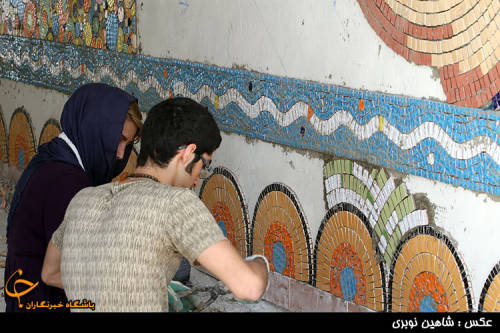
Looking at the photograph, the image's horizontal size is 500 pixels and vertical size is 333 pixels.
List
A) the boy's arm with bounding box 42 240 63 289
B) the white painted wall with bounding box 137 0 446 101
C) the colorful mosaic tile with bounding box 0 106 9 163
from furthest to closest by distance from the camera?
the colorful mosaic tile with bounding box 0 106 9 163
the white painted wall with bounding box 137 0 446 101
the boy's arm with bounding box 42 240 63 289

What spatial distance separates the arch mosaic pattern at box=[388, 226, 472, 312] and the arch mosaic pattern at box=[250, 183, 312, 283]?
0.65 meters

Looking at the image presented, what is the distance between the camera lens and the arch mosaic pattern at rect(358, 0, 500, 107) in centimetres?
248

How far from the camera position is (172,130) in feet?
7.11

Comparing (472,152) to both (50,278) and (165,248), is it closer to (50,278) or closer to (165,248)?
(165,248)

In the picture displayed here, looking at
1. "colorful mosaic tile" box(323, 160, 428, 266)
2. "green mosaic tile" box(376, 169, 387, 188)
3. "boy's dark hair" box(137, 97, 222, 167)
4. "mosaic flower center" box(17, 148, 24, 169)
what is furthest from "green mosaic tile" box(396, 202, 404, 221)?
"mosaic flower center" box(17, 148, 24, 169)

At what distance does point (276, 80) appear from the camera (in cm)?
358

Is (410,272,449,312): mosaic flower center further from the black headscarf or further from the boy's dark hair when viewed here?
the black headscarf

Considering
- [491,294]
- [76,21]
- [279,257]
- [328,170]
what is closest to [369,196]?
[328,170]

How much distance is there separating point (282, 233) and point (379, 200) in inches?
32.9

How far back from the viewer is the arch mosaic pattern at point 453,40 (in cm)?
248

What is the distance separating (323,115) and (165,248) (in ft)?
4.91

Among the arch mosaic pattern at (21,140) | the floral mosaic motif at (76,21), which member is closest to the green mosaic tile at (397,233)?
the floral mosaic motif at (76,21)

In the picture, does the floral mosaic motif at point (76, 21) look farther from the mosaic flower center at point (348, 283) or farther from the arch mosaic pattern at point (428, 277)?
the arch mosaic pattern at point (428, 277)

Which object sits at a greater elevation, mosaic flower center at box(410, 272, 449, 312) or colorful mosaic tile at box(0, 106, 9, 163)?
colorful mosaic tile at box(0, 106, 9, 163)
